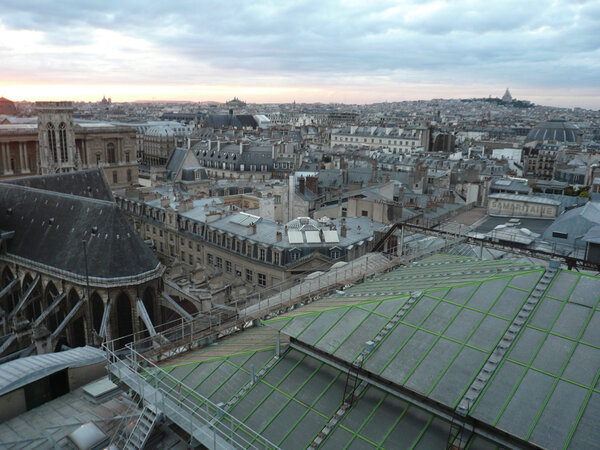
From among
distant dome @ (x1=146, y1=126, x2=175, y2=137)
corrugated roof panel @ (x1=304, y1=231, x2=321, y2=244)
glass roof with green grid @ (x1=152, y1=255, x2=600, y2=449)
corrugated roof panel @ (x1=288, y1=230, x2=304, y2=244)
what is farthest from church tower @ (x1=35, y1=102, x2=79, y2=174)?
distant dome @ (x1=146, y1=126, x2=175, y2=137)

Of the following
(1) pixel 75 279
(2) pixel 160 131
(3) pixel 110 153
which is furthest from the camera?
(2) pixel 160 131

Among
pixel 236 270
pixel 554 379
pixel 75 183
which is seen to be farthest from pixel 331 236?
pixel 554 379

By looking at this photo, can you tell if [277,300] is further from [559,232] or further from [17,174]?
[17,174]

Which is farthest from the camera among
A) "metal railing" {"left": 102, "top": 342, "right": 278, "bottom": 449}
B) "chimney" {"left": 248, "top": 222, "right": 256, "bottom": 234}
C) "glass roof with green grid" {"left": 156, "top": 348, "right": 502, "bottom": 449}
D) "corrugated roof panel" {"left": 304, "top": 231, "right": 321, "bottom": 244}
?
"chimney" {"left": 248, "top": 222, "right": 256, "bottom": 234}

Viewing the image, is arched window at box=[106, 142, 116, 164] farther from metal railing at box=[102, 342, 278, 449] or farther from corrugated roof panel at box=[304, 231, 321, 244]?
metal railing at box=[102, 342, 278, 449]

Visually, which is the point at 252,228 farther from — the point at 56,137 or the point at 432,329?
the point at 56,137

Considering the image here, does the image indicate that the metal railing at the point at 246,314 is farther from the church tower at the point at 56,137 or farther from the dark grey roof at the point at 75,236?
the church tower at the point at 56,137
